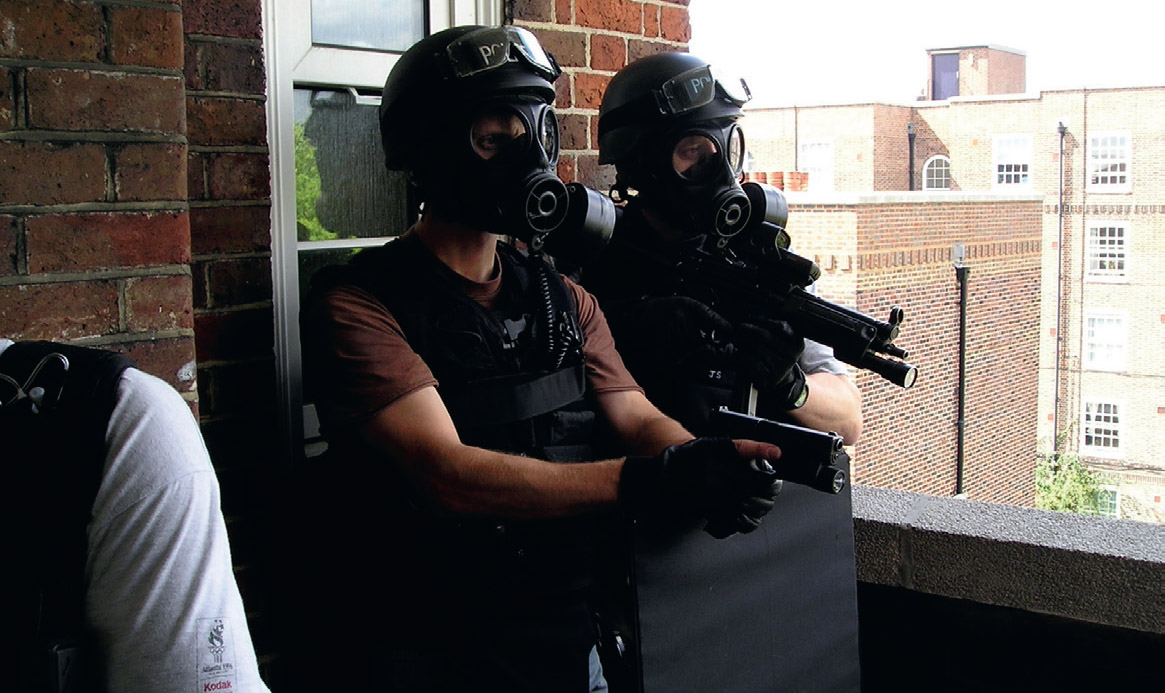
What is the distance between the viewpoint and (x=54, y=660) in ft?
3.91

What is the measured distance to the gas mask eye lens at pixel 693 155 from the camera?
8.84 ft

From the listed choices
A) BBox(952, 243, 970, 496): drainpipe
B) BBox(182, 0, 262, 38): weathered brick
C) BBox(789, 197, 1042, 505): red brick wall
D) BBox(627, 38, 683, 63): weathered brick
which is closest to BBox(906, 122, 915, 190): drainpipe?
BBox(789, 197, 1042, 505): red brick wall

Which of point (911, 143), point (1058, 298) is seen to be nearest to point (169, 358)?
point (1058, 298)

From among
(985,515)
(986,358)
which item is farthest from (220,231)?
(986,358)

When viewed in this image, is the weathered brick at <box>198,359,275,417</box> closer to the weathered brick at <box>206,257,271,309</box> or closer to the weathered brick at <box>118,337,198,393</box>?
the weathered brick at <box>206,257,271,309</box>

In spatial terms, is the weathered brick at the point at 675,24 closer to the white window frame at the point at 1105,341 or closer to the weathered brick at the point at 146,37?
the weathered brick at the point at 146,37

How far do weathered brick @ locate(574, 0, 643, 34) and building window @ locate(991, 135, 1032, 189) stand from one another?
102ft

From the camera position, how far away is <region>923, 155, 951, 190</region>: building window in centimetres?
3322

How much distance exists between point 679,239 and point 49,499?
1.76m

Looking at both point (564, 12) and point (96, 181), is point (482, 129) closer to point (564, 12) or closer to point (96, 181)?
point (96, 181)

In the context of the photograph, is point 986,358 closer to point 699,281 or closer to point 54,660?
point 699,281

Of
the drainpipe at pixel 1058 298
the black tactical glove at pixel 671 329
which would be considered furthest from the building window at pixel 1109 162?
the black tactical glove at pixel 671 329

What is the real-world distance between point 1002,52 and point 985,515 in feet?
132

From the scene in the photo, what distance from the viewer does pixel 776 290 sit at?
7.95 feet
